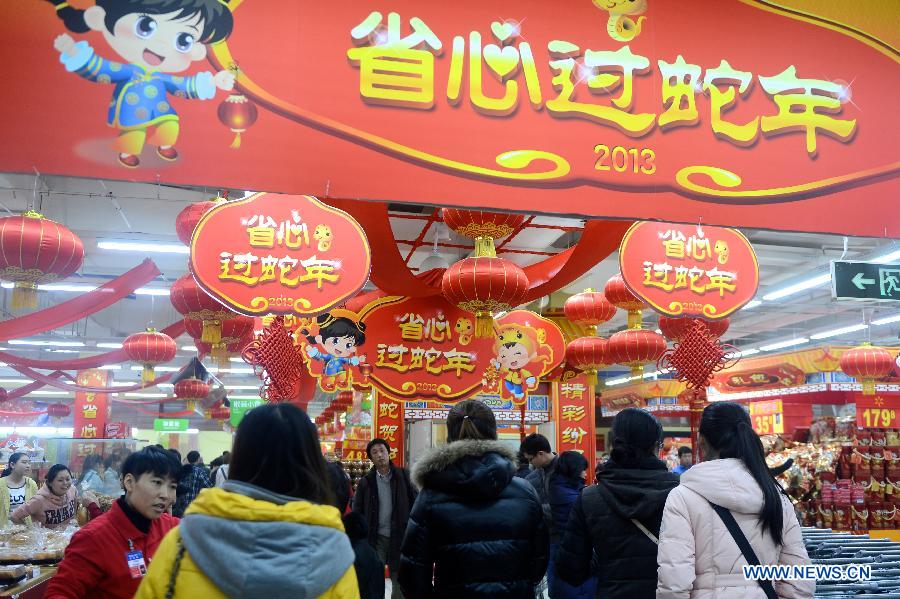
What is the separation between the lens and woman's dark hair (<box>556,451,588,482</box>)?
460 cm

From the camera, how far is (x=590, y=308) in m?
9.48

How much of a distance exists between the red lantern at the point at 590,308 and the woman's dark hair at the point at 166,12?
739cm

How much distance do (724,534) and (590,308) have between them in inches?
287

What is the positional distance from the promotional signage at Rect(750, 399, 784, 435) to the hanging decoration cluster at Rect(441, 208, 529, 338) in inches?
323

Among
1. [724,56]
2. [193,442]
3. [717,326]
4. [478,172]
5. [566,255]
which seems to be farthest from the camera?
[193,442]

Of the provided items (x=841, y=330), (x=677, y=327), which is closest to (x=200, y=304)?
(x=677, y=327)

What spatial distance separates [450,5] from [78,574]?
2.30 meters

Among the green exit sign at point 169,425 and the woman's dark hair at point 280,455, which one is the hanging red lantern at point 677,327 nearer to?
the woman's dark hair at point 280,455

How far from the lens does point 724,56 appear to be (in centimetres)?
301

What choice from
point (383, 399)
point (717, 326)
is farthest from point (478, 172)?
point (383, 399)

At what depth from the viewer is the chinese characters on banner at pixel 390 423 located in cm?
1133

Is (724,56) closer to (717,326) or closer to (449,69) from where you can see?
→ (449,69)

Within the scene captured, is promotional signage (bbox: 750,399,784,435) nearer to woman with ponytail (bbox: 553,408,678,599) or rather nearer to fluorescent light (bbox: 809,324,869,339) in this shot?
fluorescent light (bbox: 809,324,869,339)

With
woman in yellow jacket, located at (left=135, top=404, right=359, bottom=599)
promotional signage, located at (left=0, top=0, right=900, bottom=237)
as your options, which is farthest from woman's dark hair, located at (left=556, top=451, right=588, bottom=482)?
woman in yellow jacket, located at (left=135, top=404, right=359, bottom=599)
